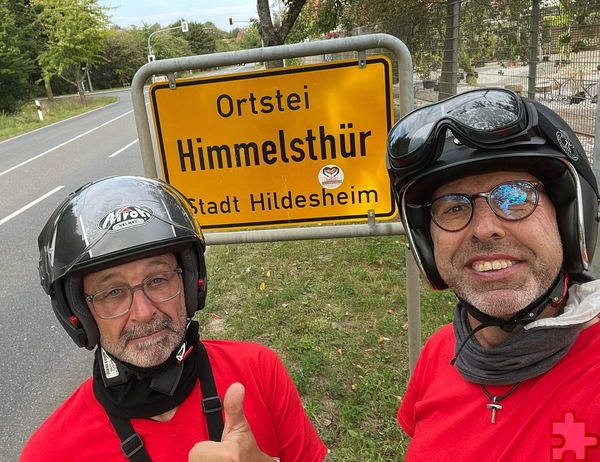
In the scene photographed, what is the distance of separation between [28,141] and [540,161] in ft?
59.1

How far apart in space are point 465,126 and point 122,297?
122cm

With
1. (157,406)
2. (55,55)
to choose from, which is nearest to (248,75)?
(157,406)

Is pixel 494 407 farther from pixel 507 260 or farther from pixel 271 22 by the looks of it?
pixel 271 22

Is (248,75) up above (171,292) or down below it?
above

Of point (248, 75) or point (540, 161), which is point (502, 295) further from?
point (248, 75)

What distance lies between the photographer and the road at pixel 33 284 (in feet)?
11.8

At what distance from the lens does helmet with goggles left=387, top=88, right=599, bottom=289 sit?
135cm

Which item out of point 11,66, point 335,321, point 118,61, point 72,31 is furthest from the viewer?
point 118,61

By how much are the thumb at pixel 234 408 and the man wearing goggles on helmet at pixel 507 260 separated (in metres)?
0.58

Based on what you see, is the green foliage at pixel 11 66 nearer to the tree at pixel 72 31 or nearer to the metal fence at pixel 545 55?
the tree at pixel 72 31

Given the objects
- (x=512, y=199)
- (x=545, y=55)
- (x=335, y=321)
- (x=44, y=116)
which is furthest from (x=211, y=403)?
(x=44, y=116)

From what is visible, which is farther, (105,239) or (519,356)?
(105,239)

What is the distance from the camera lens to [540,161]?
1.38 m

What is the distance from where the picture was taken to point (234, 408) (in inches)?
50.8
